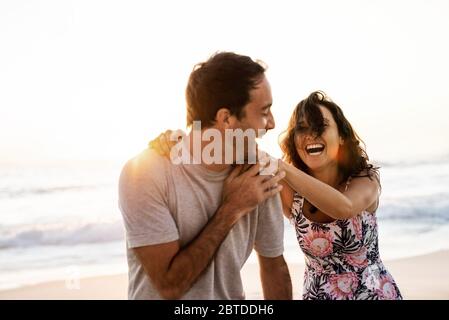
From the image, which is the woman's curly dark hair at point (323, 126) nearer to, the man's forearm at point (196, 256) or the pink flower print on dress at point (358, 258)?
the pink flower print on dress at point (358, 258)

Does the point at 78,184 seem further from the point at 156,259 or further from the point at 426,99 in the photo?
the point at 156,259

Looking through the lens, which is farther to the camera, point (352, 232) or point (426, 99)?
point (426, 99)

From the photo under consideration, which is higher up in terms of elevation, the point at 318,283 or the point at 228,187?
the point at 228,187

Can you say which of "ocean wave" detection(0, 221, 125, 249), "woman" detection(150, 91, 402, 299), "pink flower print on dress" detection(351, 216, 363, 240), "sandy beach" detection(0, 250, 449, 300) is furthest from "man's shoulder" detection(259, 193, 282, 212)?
"ocean wave" detection(0, 221, 125, 249)

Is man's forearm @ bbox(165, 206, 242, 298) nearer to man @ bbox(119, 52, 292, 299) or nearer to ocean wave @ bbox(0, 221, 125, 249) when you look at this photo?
man @ bbox(119, 52, 292, 299)

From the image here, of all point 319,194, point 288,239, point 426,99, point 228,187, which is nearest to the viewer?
point 228,187

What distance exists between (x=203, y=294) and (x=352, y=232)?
141 cm

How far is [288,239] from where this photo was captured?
9.88m

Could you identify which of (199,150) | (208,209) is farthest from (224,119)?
(208,209)

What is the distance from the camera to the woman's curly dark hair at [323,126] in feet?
12.9

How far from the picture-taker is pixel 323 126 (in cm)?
391

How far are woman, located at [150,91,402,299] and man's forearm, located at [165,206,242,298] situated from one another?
1027 mm

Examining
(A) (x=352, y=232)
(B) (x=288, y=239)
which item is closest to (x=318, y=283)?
(A) (x=352, y=232)

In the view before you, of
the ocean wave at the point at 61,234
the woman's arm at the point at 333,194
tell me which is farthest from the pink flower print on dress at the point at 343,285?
the ocean wave at the point at 61,234
